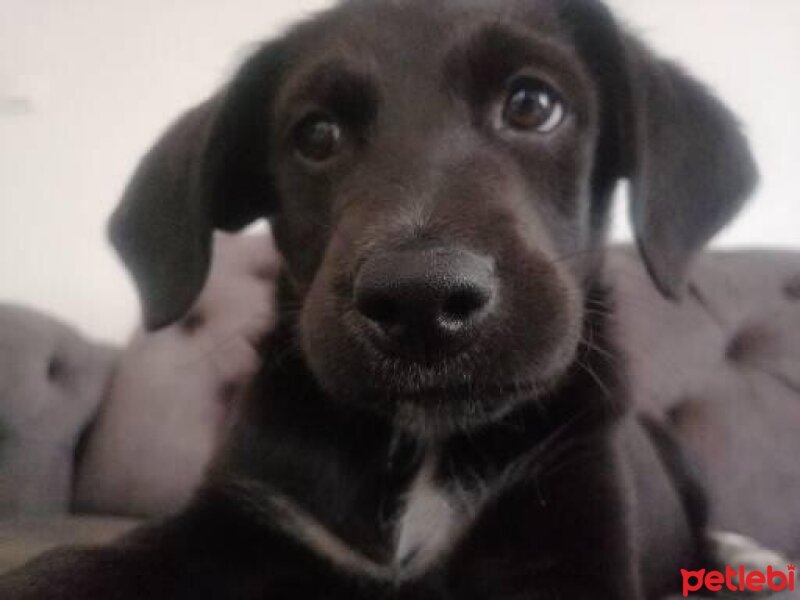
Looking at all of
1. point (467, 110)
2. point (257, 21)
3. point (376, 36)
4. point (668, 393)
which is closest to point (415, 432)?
point (467, 110)

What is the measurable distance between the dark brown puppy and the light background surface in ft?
3.85

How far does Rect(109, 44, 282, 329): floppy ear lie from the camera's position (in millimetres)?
1141

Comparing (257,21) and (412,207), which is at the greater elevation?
(257,21)

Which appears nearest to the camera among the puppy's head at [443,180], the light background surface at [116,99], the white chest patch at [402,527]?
the puppy's head at [443,180]

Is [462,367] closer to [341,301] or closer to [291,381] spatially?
[341,301]

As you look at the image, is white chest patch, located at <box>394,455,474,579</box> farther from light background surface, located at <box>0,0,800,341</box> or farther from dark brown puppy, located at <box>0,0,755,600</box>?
light background surface, located at <box>0,0,800,341</box>

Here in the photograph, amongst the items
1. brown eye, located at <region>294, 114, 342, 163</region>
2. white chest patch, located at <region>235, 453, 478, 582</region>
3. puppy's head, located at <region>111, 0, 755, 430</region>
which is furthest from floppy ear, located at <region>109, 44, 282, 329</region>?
white chest patch, located at <region>235, 453, 478, 582</region>

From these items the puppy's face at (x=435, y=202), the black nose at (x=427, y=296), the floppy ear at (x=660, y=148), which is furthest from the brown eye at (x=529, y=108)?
the black nose at (x=427, y=296)

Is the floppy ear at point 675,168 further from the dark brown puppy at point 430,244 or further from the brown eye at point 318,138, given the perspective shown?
the brown eye at point 318,138

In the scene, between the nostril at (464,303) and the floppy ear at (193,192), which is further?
the floppy ear at (193,192)

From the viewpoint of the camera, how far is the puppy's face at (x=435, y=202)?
773mm

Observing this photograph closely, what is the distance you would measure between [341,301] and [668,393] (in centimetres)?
130

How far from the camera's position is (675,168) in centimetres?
109

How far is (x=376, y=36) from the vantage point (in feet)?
3.65
